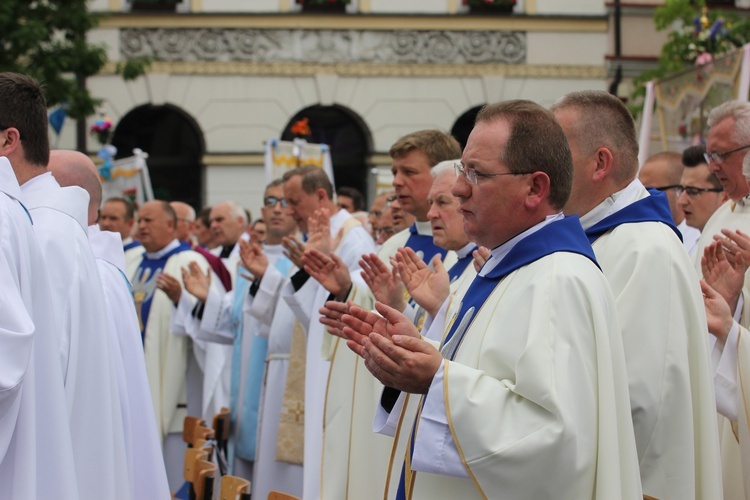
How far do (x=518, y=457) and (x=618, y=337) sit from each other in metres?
0.49

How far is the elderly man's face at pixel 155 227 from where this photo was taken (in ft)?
29.9

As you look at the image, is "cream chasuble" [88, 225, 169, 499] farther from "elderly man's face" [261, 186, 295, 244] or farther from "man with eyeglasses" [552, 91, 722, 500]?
"elderly man's face" [261, 186, 295, 244]

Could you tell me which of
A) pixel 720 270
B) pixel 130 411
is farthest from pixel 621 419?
pixel 130 411

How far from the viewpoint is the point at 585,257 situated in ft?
9.73

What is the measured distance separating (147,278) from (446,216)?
4717mm

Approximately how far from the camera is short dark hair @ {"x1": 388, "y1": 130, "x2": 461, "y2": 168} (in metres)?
5.66

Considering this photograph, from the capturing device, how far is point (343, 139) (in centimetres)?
2027

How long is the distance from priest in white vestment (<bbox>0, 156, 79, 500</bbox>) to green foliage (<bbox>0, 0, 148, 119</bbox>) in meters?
10.1

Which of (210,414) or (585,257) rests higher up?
(585,257)

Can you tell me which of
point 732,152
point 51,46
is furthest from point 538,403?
point 51,46

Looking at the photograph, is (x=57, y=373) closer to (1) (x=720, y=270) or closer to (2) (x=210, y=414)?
(1) (x=720, y=270)

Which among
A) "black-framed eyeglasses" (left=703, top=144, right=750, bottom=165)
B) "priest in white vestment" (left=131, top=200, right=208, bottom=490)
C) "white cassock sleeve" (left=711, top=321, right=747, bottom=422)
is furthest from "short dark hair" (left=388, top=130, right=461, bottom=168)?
"priest in white vestment" (left=131, top=200, right=208, bottom=490)

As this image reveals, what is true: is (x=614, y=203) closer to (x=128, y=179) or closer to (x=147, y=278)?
(x=147, y=278)

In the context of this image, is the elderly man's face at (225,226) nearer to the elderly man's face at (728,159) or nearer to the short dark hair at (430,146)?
the short dark hair at (430,146)
